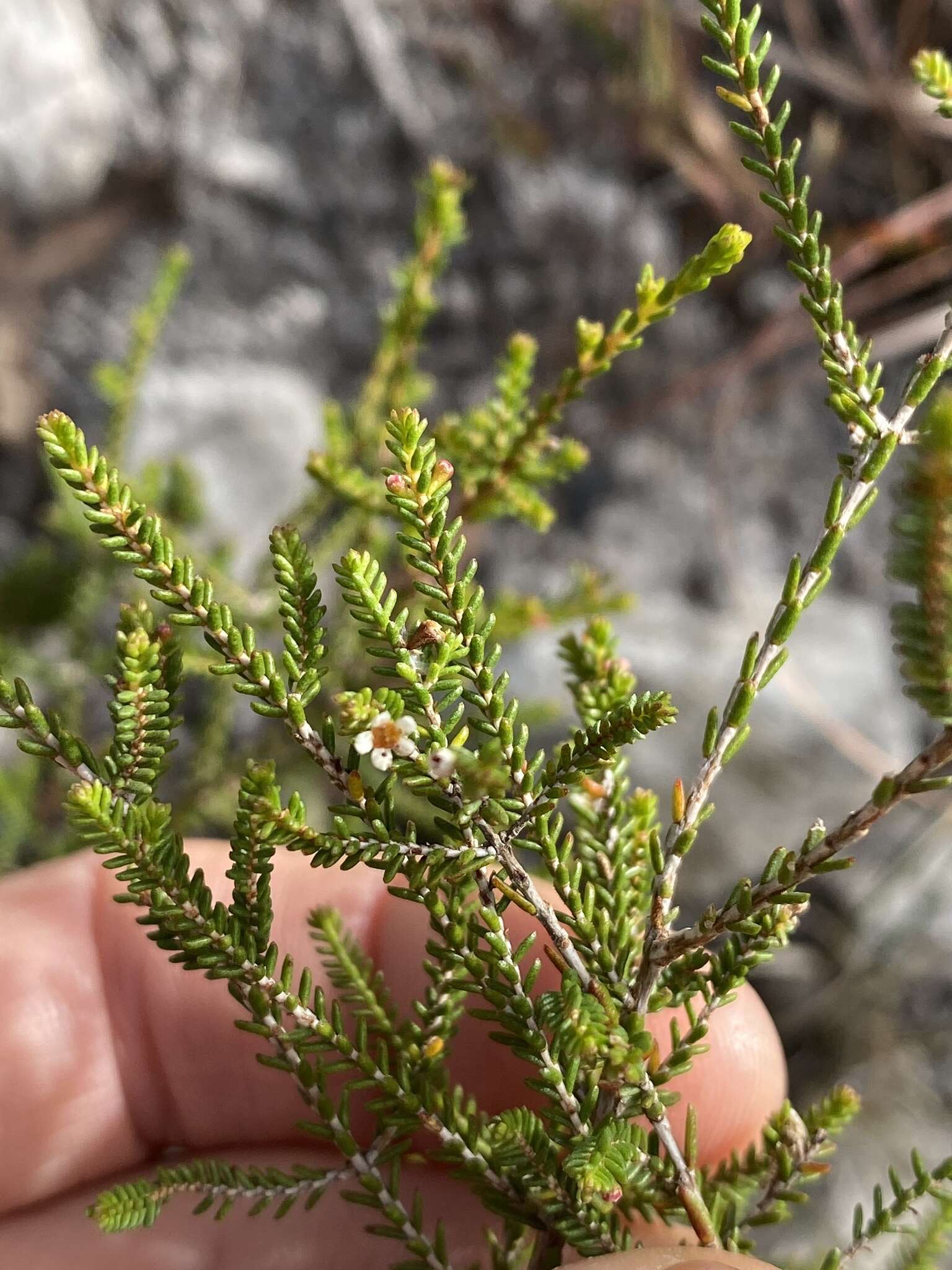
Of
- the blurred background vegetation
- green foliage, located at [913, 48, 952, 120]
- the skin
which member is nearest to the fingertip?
the skin

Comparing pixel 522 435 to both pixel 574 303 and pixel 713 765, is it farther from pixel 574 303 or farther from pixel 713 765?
pixel 574 303

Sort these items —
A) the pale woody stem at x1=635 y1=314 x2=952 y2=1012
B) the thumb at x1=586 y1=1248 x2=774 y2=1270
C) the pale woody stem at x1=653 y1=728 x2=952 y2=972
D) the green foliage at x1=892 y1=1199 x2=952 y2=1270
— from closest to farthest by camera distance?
the pale woody stem at x1=653 y1=728 x2=952 y2=972 < the pale woody stem at x1=635 y1=314 x2=952 y2=1012 < the thumb at x1=586 y1=1248 x2=774 y2=1270 < the green foliage at x1=892 y1=1199 x2=952 y2=1270

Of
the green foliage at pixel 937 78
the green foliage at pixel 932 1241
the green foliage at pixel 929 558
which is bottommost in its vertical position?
the green foliage at pixel 932 1241

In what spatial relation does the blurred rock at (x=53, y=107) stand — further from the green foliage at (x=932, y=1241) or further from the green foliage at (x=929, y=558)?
the green foliage at (x=932, y=1241)

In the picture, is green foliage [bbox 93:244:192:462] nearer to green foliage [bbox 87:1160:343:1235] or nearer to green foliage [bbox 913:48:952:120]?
green foliage [bbox 87:1160:343:1235]

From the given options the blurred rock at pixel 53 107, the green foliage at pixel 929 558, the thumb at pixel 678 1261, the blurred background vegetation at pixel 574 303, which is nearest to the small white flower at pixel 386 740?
the green foliage at pixel 929 558

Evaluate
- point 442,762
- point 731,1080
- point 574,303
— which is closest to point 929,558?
point 442,762

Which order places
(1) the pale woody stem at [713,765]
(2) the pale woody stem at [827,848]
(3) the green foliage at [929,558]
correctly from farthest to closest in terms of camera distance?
(1) the pale woody stem at [713,765] → (2) the pale woody stem at [827,848] → (3) the green foliage at [929,558]
